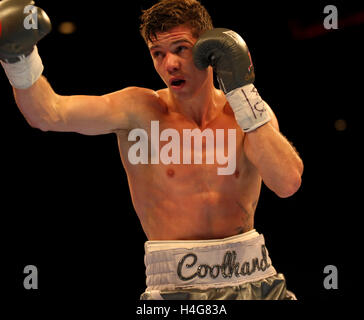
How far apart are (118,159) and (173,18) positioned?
118 centimetres

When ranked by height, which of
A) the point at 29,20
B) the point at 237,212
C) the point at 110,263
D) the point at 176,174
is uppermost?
the point at 29,20

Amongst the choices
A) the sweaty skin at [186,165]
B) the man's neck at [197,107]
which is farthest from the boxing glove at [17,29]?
the man's neck at [197,107]

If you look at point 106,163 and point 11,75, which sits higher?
point 11,75

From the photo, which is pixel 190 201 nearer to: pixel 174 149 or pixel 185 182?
pixel 185 182

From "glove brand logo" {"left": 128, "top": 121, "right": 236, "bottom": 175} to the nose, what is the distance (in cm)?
19

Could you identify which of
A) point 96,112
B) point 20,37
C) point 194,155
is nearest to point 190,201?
point 194,155

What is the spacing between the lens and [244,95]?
1940 millimetres

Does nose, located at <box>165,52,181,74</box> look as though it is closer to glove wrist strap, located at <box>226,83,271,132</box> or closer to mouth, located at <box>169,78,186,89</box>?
mouth, located at <box>169,78,186,89</box>

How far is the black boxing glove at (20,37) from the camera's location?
1.70 meters

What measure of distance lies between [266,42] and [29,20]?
1.56m

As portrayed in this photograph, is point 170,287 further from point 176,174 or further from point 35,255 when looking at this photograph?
point 35,255

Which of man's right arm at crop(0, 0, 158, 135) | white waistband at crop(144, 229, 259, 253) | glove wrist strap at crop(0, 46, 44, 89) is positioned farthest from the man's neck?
glove wrist strap at crop(0, 46, 44, 89)

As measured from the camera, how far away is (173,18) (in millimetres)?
2061

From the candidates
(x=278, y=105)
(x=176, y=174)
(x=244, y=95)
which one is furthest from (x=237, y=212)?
(x=278, y=105)
